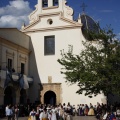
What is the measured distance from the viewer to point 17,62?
32875mm

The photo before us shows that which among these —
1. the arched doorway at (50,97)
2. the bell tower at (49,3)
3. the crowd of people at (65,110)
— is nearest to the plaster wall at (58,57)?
the crowd of people at (65,110)

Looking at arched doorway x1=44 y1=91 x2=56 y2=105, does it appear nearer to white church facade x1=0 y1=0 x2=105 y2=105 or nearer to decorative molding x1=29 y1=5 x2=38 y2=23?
white church facade x1=0 y1=0 x2=105 y2=105

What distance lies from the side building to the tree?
638cm

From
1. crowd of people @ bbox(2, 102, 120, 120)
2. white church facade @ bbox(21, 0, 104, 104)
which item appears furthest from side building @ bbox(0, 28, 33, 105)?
crowd of people @ bbox(2, 102, 120, 120)

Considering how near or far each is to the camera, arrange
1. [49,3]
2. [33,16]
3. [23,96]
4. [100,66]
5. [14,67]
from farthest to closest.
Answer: [33,16] < [49,3] < [23,96] < [14,67] < [100,66]

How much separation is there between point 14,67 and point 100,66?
11322 millimetres

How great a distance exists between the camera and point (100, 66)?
80.1 ft

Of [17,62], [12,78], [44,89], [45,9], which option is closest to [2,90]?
[12,78]

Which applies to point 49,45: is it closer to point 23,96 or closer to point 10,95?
point 23,96

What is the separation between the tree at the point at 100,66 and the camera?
2428 cm

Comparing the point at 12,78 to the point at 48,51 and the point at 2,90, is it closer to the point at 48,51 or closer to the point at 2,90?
the point at 2,90

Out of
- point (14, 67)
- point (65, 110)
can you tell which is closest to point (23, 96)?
point (14, 67)

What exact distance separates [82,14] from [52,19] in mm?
9240

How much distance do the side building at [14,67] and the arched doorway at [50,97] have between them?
82.9 inches
